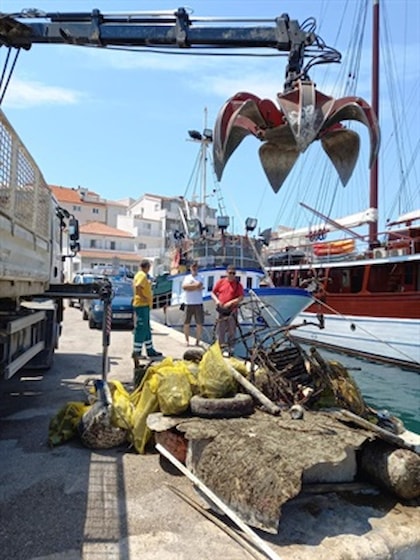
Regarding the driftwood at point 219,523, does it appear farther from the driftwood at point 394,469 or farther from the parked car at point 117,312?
the parked car at point 117,312

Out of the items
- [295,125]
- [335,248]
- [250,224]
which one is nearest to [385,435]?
[295,125]

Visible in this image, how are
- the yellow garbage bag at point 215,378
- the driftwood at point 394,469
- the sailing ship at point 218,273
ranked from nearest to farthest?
the driftwood at point 394,469, the yellow garbage bag at point 215,378, the sailing ship at point 218,273

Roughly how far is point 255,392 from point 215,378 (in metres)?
0.45

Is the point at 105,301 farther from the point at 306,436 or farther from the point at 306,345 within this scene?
the point at 306,345

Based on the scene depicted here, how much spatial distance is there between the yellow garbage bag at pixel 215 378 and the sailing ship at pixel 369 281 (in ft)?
34.7

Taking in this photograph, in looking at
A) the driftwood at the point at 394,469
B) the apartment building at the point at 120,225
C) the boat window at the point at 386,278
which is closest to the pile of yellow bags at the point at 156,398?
the driftwood at the point at 394,469

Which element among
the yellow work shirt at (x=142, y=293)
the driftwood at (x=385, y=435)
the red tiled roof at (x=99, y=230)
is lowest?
the driftwood at (x=385, y=435)

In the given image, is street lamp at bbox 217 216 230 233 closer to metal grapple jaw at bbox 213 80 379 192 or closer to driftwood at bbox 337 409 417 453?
metal grapple jaw at bbox 213 80 379 192

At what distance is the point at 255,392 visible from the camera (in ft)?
15.5

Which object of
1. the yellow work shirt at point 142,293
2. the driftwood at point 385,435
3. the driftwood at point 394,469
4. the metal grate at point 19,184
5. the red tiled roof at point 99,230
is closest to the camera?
the driftwood at point 394,469

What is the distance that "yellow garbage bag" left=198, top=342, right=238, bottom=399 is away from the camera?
4.63 metres

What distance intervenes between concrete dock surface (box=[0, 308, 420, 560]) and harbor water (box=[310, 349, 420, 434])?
5.68 metres

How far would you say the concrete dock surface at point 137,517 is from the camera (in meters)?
2.94

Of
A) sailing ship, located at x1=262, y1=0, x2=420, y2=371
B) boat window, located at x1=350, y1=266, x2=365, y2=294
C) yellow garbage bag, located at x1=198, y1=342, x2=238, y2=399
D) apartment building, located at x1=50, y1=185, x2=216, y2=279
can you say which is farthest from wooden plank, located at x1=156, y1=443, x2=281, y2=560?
apartment building, located at x1=50, y1=185, x2=216, y2=279
